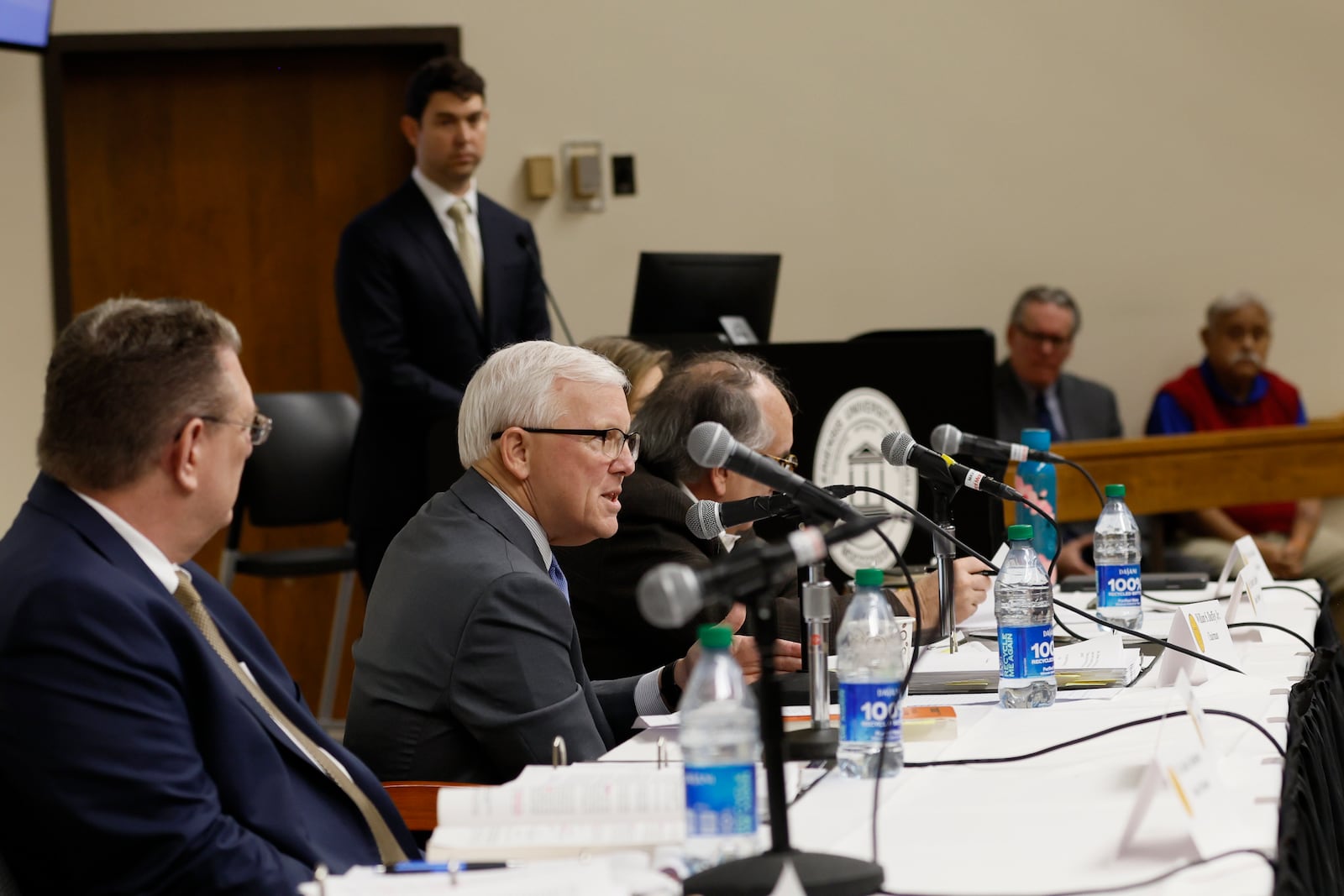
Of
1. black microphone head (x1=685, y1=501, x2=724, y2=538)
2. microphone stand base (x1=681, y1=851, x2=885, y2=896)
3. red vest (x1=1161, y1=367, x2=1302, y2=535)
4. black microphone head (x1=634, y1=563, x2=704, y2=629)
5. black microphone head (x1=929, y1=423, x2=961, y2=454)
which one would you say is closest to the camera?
black microphone head (x1=634, y1=563, x2=704, y2=629)

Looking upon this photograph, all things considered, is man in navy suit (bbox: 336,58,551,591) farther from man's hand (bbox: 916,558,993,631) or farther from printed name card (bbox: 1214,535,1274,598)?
printed name card (bbox: 1214,535,1274,598)

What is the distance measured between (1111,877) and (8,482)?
187 inches

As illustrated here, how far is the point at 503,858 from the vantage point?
1.40m

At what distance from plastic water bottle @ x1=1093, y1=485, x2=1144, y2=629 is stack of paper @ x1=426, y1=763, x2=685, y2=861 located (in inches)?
54.9

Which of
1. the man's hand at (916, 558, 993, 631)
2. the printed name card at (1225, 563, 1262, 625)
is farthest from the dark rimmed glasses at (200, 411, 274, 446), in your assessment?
the printed name card at (1225, 563, 1262, 625)

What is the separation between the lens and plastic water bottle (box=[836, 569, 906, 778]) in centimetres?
169

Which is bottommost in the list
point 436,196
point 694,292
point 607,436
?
point 607,436

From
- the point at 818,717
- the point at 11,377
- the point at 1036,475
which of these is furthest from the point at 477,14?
the point at 818,717

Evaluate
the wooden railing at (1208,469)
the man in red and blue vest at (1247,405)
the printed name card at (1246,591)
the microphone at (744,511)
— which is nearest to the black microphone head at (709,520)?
the microphone at (744,511)

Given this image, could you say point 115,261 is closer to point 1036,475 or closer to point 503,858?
point 1036,475

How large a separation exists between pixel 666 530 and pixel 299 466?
8.00 ft

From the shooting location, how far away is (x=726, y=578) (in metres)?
1.24

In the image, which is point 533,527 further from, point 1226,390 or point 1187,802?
point 1226,390

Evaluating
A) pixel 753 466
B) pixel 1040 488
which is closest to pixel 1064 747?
pixel 753 466
